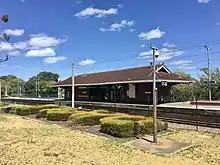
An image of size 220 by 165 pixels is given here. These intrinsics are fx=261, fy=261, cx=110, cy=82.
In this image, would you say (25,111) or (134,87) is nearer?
(25,111)

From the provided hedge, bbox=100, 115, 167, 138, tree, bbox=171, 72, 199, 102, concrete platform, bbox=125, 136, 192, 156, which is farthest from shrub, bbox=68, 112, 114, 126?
tree, bbox=171, 72, 199, 102

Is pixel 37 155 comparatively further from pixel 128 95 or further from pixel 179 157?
pixel 128 95

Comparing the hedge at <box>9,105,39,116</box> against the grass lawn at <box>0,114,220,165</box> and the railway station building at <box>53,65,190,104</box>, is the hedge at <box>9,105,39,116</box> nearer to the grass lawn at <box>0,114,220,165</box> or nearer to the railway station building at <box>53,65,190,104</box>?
the grass lawn at <box>0,114,220,165</box>

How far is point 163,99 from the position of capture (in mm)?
28688

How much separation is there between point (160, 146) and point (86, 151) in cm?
262

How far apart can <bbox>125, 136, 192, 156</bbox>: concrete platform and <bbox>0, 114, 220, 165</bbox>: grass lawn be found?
1.08 feet

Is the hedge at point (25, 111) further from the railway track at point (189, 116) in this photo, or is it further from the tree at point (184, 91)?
the tree at point (184, 91)

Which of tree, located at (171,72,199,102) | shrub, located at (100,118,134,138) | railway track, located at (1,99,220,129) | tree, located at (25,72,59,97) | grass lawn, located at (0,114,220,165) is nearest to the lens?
grass lawn, located at (0,114,220,165)

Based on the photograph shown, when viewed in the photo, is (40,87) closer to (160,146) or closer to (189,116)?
(189,116)

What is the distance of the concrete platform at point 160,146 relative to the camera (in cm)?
835

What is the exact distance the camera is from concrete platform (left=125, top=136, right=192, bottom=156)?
8352 mm

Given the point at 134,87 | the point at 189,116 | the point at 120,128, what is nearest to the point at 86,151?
the point at 120,128

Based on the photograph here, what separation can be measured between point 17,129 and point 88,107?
13.3 meters

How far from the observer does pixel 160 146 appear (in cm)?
907
